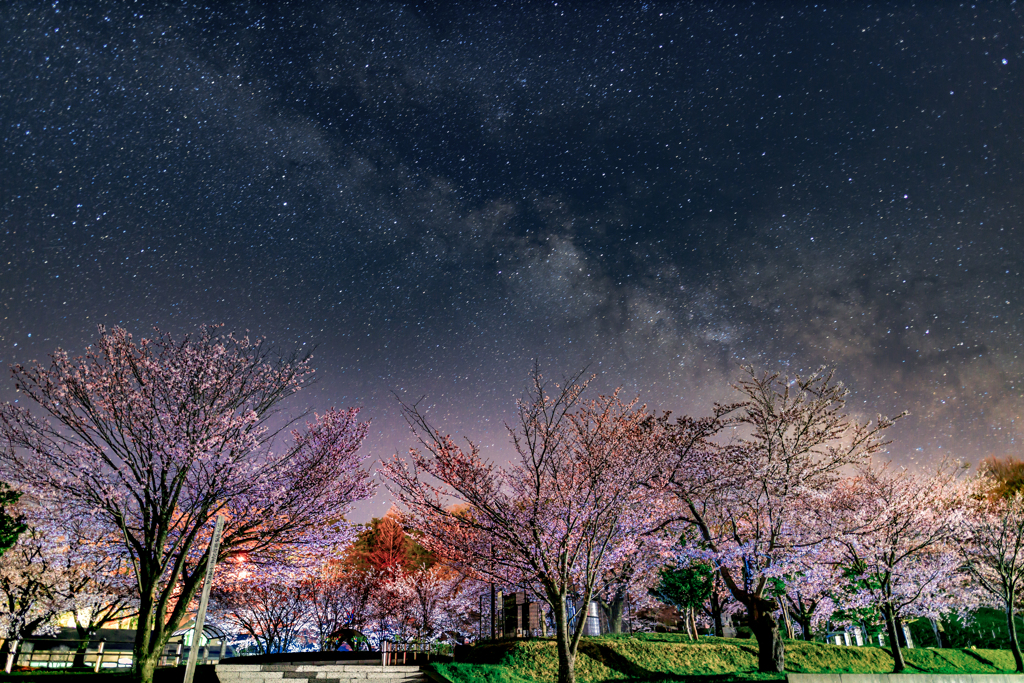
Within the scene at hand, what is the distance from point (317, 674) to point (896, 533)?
24.4 metres

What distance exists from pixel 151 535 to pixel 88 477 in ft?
7.74

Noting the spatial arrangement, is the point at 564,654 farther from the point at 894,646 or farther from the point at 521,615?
the point at 894,646

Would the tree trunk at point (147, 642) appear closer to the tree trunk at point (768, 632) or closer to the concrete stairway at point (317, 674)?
the concrete stairway at point (317, 674)

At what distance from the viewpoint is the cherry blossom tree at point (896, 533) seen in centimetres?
2306

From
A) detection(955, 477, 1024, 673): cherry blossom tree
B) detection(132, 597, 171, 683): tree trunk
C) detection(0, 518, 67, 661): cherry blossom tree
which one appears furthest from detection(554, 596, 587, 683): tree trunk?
detection(0, 518, 67, 661): cherry blossom tree

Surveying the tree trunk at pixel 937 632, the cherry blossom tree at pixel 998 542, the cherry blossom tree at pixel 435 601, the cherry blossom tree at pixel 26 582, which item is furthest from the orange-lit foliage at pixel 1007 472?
the cherry blossom tree at pixel 26 582

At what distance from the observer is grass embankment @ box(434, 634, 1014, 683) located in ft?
50.1

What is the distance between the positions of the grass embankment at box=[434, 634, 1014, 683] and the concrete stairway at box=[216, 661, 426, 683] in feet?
4.32

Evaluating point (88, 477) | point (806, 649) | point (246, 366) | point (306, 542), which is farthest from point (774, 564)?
point (88, 477)

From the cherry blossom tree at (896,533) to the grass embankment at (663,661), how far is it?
202 centimetres

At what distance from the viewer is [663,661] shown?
728 inches

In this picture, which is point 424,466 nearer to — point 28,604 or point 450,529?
point 450,529

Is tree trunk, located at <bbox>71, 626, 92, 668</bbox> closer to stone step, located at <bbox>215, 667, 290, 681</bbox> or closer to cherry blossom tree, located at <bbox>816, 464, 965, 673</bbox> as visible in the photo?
stone step, located at <bbox>215, 667, 290, 681</bbox>

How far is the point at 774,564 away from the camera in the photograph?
57.8 ft
